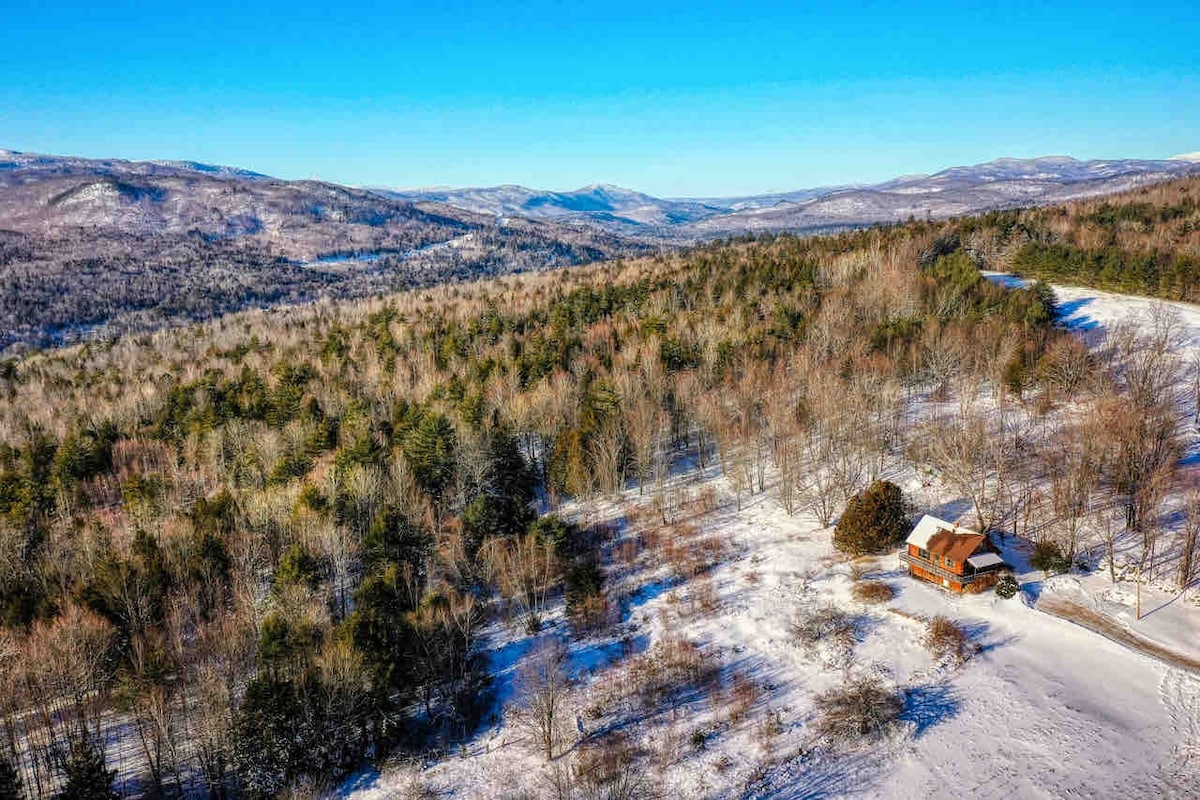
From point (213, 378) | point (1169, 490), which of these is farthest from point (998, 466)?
point (213, 378)

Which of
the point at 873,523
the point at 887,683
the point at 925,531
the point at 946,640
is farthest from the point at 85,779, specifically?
the point at 925,531

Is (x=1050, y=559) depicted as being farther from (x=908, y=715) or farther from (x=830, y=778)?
(x=830, y=778)

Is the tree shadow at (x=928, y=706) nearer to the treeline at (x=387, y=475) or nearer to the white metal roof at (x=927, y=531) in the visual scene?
the white metal roof at (x=927, y=531)

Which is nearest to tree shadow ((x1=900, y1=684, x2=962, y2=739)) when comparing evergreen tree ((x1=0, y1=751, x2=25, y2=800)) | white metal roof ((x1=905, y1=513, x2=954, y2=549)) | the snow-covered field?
the snow-covered field

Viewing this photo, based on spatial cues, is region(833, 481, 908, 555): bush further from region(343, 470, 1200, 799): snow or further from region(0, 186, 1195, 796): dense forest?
region(0, 186, 1195, 796): dense forest

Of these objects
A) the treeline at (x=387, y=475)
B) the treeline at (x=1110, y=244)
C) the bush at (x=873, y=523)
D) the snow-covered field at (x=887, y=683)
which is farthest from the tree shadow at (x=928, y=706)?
the treeline at (x=1110, y=244)

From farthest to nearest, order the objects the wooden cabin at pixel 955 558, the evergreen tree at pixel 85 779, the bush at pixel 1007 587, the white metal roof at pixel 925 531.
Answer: the white metal roof at pixel 925 531 → the wooden cabin at pixel 955 558 → the bush at pixel 1007 587 → the evergreen tree at pixel 85 779

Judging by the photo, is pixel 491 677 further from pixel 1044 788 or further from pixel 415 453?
pixel 1044 788
